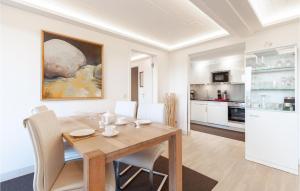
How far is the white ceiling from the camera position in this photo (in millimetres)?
1974

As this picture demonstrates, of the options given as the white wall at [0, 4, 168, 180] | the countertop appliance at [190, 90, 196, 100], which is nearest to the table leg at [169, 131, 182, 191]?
the white wall at [0, 4, 168, 180]

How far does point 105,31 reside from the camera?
280cm

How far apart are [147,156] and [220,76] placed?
4.37 meters

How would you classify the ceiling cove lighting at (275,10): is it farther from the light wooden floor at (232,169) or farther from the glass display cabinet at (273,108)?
the light wooden floor at (232,169)

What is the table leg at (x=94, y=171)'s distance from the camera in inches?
35.9

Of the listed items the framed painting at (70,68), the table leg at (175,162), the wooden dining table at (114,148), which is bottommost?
the table leg at (175,162)

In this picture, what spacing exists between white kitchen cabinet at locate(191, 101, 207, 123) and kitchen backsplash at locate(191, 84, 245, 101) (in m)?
0.65

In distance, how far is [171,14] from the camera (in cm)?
239

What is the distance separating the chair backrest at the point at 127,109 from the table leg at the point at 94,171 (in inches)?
58.4

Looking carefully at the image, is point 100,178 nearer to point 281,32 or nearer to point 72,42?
point 72,42

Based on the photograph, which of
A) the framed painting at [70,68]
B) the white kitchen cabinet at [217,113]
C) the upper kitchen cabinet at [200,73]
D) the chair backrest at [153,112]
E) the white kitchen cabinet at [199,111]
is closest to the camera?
the chair backrest at [153,112]

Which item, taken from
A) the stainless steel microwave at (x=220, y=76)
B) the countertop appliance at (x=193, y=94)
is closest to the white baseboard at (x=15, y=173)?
the countertop appliance at (x=193, y=94)

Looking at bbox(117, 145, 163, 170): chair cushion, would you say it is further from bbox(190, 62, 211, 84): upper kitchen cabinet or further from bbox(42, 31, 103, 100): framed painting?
bbox(190, 62, 211, 84): upper kitchen cabinet

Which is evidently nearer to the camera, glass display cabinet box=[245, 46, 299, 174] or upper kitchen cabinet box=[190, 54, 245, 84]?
glass display cabinet box=[245, 46, 299, 174]
